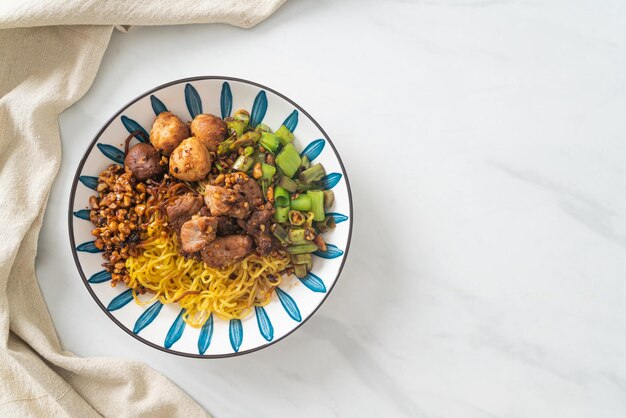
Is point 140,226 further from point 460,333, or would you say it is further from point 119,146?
point 460,333

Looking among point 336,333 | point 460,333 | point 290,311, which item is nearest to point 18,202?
point 290,311

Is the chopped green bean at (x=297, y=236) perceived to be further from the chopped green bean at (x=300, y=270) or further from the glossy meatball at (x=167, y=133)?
the glossy meatball at (x=167, y=133)

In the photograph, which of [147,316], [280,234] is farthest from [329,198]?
[147,316]

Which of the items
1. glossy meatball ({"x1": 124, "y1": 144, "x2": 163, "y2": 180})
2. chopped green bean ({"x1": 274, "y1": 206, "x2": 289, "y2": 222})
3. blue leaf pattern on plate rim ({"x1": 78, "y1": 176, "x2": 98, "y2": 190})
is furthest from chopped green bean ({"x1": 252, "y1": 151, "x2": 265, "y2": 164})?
blue leaf pattern on plate rim ({"x1": 78, "y1": 176, "x2": 98, "y2": 190})

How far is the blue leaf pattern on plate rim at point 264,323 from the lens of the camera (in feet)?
9.09

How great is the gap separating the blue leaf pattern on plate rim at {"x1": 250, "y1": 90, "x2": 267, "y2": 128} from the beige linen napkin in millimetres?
425

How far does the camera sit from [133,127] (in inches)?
109

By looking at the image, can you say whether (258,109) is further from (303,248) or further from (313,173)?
Result: (303,248)

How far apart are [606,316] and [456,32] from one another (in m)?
1.71

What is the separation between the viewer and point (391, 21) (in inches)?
116

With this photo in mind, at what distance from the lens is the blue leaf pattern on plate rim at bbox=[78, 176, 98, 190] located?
2703 mm

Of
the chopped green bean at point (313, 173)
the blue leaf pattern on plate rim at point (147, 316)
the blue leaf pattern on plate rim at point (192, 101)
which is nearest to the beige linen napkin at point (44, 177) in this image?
the blue leaf pattern on plate rim at point (147, 316)

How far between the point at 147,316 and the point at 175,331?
156mm

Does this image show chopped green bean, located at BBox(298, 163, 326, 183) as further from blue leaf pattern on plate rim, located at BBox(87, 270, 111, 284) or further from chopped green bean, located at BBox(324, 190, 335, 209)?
blue leaf pattern on plate rim, located at BBox(87, 270, 111, 284)
